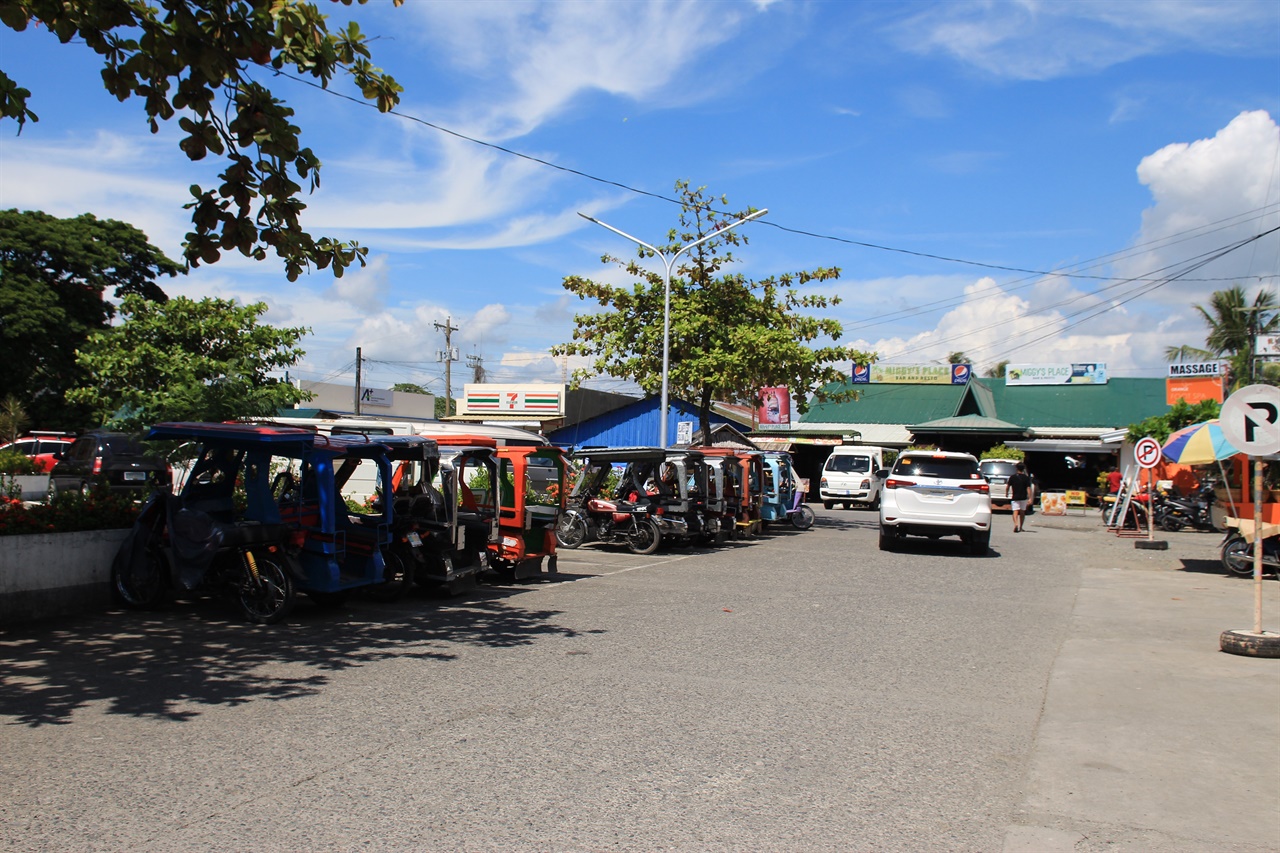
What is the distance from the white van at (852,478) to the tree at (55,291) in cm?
2596

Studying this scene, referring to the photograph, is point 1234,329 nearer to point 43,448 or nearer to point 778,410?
point 778,410

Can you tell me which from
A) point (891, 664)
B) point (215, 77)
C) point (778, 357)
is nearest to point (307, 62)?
point (215, 77)

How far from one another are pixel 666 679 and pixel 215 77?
5602mm

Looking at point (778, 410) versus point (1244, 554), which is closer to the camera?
point (1244, 554)

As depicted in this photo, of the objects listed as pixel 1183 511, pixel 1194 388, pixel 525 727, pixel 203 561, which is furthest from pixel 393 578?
pixel 1194 388

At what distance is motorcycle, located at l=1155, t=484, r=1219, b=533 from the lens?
27.7 metres

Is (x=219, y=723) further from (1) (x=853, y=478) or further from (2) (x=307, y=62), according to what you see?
(1) (x=853, y=478)

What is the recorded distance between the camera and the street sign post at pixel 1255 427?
9539 mm

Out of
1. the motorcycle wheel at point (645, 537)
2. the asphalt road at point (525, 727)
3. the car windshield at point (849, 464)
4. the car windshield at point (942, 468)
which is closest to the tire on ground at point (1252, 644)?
the asphalt road at point (525, 727)

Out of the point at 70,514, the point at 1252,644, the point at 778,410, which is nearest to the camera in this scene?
the point at 1252,644

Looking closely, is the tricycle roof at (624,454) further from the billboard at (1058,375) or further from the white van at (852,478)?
the billboard at (1058,375)

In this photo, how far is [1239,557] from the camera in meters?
16.0

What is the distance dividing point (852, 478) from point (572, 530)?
20.5 m

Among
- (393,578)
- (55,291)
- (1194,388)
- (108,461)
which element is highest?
(55,291)
